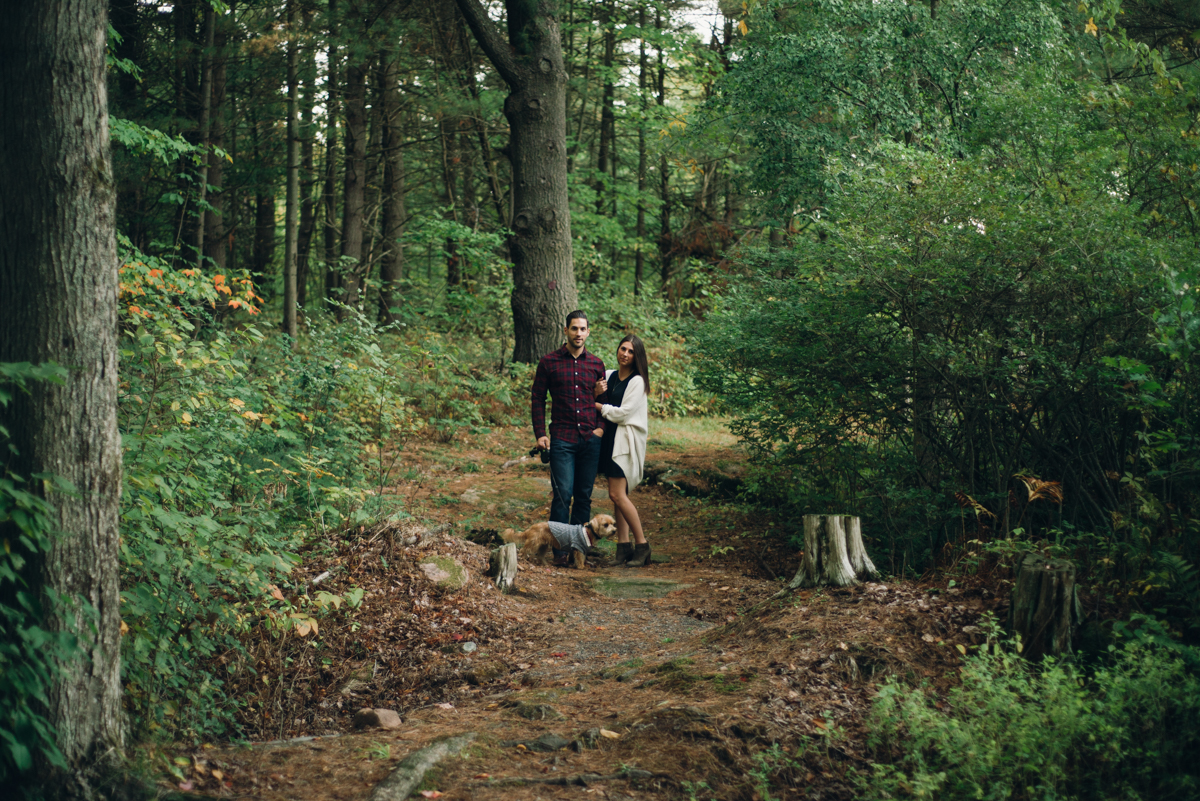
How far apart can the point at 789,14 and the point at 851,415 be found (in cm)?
Result: 1025

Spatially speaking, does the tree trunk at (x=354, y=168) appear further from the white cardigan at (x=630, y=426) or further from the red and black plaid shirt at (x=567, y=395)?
the white cardigan at (x=630, y=426)

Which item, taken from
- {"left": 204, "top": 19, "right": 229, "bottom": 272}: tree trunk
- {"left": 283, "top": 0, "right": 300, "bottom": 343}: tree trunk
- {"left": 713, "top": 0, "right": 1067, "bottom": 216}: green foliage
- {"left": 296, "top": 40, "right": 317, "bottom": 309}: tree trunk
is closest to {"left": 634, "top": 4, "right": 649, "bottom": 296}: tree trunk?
{"left": 296, "top": 40, "right": 317, "bottom": 309}: tree trunk

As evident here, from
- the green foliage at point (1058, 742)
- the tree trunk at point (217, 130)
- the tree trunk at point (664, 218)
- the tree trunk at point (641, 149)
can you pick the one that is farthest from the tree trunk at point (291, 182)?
the green foliage at point (1058, 742)

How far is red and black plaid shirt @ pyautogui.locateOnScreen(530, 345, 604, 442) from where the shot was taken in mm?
7379

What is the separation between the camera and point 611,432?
7.66m

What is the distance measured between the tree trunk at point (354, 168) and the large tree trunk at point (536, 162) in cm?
568

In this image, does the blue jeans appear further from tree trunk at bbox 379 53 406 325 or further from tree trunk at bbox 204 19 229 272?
tree trunk at bbox 379 53 406 325

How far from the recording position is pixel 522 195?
12.4 m

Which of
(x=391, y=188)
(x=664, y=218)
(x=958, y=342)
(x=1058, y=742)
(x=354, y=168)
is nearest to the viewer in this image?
(x=1058, y=742)

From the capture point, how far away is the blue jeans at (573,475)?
24.3 ft

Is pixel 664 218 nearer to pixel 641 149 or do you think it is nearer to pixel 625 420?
pixel 641 149

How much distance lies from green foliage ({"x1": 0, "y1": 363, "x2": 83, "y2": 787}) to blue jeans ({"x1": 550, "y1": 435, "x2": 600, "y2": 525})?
15.4 feet

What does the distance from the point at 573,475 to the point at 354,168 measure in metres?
12.5

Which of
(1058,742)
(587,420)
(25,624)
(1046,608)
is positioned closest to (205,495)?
(25,624)
